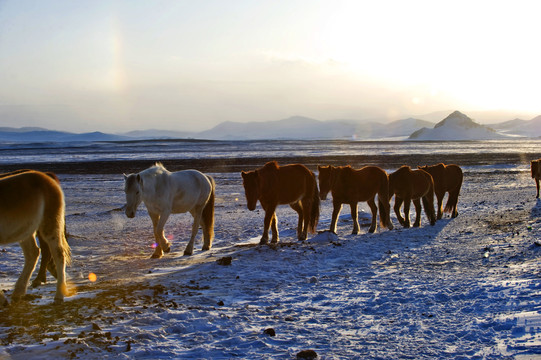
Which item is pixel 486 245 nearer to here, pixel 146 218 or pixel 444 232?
pixel 444 232

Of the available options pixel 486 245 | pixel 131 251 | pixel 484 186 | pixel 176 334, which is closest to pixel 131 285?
pixel 176 334

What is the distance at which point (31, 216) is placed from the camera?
576 cm

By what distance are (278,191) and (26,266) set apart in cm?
588

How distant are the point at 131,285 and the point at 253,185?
435 cm

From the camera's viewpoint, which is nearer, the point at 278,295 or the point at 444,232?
the point at 278,295

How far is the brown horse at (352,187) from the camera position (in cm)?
1178

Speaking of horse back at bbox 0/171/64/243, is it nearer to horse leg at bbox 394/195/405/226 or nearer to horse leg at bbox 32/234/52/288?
horse leg at bbox 32/234/52/288

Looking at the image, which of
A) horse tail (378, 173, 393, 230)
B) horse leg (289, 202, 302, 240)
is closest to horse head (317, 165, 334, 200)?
horse leg (289, 202, 302, 240)

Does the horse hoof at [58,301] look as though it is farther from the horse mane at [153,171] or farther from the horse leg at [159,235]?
the horse mane at [153,171]

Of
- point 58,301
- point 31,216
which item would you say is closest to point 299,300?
point 58,301

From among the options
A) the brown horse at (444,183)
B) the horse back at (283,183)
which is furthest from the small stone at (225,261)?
the brown horse at (444,183)

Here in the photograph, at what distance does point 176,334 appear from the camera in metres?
5.02

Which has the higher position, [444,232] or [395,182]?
[395,182]

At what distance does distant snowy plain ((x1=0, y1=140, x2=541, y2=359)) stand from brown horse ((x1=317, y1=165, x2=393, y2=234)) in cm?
94
